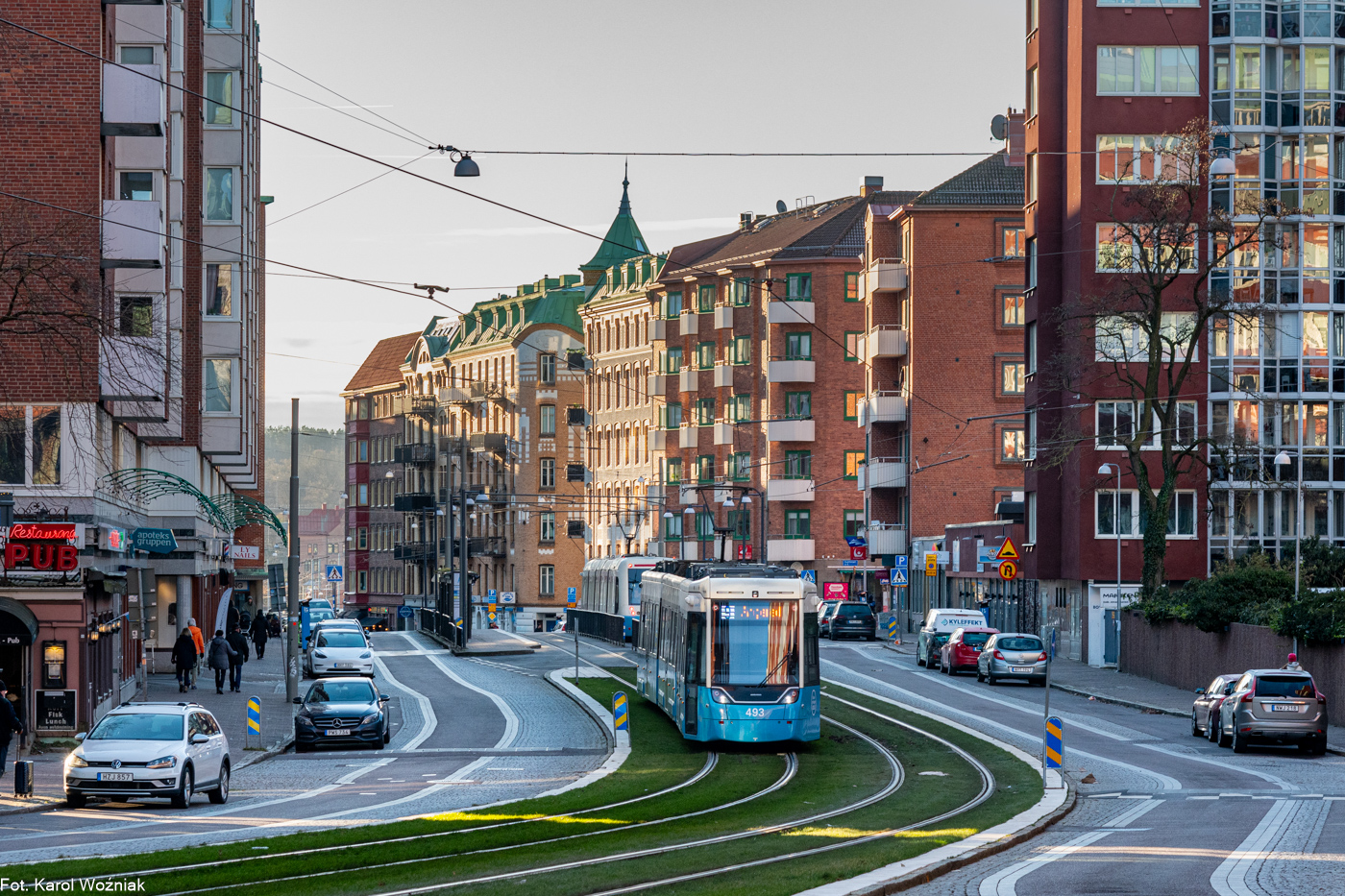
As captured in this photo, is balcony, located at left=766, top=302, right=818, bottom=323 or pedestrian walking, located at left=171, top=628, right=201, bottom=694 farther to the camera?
balcony, located at left=766, top=302, right=818, bottom=323

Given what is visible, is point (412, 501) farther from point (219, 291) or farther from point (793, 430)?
point (219, 291)

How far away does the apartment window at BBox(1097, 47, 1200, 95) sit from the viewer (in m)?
59.8

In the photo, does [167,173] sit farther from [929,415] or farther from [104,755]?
[929,415]

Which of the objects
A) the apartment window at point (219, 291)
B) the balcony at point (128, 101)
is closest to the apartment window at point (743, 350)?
the apartment window at point (219, 291)

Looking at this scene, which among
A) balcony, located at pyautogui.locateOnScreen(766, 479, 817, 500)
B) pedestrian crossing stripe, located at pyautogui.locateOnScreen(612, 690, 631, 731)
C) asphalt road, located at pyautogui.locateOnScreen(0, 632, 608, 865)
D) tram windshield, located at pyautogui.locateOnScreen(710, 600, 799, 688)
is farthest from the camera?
balcony, located at pyautogui.locateOnScreen(766, 479, 817, 500)

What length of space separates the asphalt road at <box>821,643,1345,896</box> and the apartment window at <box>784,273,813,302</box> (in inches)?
2335

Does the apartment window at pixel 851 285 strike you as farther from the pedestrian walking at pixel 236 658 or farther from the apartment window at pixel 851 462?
the pedestrian walking at pixel 236 658

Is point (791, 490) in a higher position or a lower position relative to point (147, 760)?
higher

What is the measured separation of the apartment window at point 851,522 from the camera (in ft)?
316

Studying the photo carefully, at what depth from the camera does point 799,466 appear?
9750 cm

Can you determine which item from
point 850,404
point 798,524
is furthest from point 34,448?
point 850,404

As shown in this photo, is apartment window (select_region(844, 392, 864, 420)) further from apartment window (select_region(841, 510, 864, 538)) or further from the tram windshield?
the tram windshield

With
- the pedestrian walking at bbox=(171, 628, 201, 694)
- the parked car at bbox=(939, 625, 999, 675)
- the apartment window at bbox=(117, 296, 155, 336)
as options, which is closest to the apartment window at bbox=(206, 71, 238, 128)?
the apartment window at bbox=(117, 296, 155, 336)

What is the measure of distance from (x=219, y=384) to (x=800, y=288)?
4995cm
